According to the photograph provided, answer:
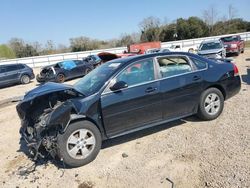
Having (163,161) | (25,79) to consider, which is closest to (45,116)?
(163,161)

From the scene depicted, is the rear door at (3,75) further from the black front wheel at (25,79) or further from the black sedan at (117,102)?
the black sedan at (117,102)

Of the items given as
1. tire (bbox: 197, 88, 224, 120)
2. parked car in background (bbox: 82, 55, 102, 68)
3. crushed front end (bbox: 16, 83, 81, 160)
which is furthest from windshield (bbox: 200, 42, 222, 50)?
crushed front end (bbox: 16, 83, 81, 160)

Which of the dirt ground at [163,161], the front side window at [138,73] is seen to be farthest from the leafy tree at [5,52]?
the front side window at [138,73]

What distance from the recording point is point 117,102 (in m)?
4.46

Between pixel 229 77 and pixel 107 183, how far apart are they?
12.0 feet

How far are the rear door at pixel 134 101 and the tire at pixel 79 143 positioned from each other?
291 millimetres

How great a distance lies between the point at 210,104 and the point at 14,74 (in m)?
14.9

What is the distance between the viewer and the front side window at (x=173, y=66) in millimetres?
5047

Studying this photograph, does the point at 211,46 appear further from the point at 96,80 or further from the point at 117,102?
the point at 117,102

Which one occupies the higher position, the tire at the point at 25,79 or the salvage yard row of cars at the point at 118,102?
the salvage yard row of cars at the point at 118,102

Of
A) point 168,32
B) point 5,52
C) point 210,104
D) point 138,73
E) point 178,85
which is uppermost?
point 168,32

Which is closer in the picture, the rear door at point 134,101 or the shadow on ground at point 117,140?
the rear door at point 134,101

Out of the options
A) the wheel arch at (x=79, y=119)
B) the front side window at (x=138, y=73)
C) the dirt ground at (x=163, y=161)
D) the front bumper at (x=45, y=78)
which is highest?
the front side window at (x=138, y=73)

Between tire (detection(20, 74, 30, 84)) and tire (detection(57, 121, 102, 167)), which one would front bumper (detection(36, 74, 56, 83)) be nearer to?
tire (detection(20, 74, 30, 84))
